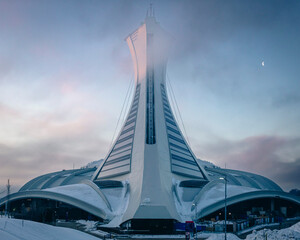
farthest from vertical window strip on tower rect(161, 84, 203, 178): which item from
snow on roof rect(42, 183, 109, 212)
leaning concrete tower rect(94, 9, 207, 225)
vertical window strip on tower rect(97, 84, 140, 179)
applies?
snow on roof rect(42, 183, 109, 212)

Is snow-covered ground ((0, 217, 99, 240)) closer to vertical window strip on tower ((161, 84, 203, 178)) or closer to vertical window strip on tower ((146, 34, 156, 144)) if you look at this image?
vertical window strip on tower ((161, 84, 203, 178))

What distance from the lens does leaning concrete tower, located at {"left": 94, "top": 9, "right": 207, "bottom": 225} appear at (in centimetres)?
4375

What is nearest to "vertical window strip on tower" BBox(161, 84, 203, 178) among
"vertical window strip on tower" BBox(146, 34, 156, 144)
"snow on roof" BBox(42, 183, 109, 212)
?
"vertical window strip on tower" BBox(146, 34, 156, 144)

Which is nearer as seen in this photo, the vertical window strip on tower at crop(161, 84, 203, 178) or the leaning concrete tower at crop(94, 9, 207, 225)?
the leaning concrete tower at crop(94, 9, 207, 225)

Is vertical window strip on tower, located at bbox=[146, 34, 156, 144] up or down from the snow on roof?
up

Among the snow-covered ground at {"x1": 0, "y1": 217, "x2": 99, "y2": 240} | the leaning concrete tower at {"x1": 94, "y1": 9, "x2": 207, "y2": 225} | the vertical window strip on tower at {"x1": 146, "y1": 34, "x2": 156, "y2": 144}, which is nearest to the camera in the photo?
the snow-covered ground at {"x1": 0, "y1": 217, "x2": 99, "y2": 240}

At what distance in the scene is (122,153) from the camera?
55469 mm

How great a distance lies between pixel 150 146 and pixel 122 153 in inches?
269

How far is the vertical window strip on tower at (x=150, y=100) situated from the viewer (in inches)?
2125

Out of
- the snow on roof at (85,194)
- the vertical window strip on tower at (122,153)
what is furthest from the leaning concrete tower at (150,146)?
the snow on roof at (85,194)

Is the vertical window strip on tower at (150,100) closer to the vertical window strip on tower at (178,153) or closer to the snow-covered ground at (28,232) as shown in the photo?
the vertical window strip on tower at (178,153)

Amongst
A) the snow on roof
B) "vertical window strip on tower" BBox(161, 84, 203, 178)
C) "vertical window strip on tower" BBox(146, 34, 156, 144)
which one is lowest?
the snow on roof

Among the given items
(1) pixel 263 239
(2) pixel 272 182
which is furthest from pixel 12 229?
(2) pixel 272 182

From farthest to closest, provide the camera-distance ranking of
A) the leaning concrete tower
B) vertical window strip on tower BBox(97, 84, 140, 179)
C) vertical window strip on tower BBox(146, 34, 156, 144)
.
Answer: vertical window strip on tower BBox(146, 34, 156, 144) → vertical window strip on tower BBox(97, 84, 140, 179) → the leaning concrete tower
